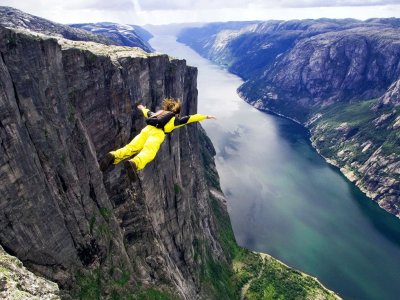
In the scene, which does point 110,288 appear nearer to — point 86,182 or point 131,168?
point 86,182

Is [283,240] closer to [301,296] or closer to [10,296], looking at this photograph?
[301,296]

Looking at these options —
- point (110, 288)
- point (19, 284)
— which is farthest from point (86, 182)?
point (19, 284)

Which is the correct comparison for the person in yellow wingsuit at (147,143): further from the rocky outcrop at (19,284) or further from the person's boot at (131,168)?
the rocky outcrop at (19,284)

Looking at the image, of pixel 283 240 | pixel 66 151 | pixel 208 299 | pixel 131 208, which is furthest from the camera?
pixel 283 240

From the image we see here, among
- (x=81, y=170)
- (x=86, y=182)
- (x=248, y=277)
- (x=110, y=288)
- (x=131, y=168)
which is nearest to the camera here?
(x=131, y=168)

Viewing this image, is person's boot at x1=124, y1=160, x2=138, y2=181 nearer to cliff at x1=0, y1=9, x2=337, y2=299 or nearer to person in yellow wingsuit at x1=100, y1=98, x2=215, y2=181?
person in yellow wingsuit at x1=100, y1=98, x2=215, y2=181

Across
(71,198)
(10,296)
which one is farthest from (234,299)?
(10,296)
